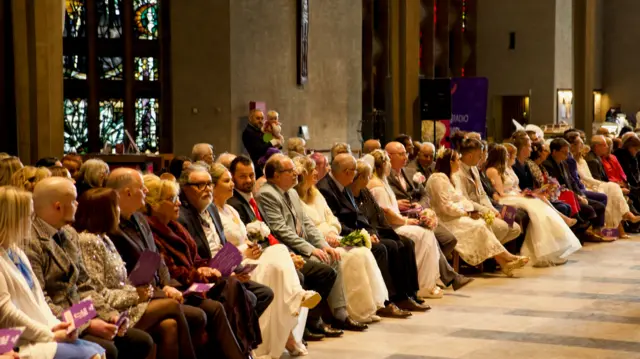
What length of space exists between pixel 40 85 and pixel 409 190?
3.36 meters

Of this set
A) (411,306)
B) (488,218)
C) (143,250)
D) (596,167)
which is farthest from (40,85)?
(596,167)

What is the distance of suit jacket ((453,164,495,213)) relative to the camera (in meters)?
10.1

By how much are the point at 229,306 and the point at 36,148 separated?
14.4 ft

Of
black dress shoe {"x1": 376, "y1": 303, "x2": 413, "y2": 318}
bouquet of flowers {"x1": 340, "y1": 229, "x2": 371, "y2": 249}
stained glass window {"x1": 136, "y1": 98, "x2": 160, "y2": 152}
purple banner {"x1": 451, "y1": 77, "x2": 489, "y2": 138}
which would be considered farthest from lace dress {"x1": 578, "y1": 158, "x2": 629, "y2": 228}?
stained glass window {"x1": 136, "y1": 98, "x2": 160, "y2": 152}

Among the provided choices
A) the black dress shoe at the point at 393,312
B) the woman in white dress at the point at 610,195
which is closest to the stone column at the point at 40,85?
the black dress shoe at the point at 393,312

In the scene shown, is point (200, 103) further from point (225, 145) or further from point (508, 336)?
point (508, 336)

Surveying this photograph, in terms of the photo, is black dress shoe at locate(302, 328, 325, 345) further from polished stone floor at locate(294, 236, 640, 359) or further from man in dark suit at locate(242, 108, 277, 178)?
man in dark suit at locate(242, 108, 277, 178)

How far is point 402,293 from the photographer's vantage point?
838cm

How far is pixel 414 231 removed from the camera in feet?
28.7

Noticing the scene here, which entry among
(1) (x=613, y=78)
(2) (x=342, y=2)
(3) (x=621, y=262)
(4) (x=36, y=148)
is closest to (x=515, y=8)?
(1) (x=613, y=78)

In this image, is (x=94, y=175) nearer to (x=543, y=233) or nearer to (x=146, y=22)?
(x=543, y=233)

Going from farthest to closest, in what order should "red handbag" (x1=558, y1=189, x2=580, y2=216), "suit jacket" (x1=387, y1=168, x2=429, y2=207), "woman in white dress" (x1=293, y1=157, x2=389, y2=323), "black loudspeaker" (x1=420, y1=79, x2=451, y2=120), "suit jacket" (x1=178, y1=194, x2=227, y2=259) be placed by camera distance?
"black loudspeaker" (x1=420, y1=79, x2=451, y2=120) → "red handbag" (x1=558, y1=189, x2=580, y2=216) → "suit jacket" (x1=387, y1=168, x2=429, y2=207) → "woman in white dress" (x1=293, y1=157, x2=389, y2=323) → "suit jacket" (x1=178, y1=194, x2=227, y2=259)

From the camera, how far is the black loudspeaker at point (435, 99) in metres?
14.2

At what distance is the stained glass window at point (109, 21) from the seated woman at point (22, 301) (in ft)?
43.3
